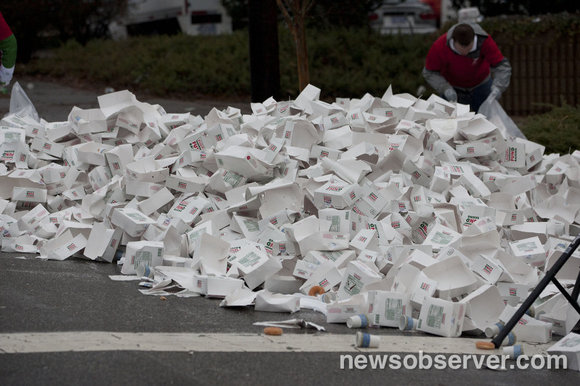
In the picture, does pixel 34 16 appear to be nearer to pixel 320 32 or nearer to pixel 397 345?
pixel 320 32

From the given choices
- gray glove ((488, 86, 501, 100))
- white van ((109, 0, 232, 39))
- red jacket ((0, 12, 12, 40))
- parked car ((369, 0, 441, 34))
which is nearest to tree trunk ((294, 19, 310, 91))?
gray glove ((488, 86, 501, 100))

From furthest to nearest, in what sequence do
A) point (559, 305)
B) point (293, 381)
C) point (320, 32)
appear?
point (320, 32), point (559, 305), point (293, 381)

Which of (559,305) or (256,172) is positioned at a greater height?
(256,172)

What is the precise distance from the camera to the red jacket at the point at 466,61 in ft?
29.3

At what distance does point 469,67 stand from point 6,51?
4.61 m

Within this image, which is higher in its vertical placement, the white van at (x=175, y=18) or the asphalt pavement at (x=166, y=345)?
the white van at (x=175, y=18)

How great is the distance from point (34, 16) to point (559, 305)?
15400 mm

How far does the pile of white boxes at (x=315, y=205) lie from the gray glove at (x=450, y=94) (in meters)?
0.98

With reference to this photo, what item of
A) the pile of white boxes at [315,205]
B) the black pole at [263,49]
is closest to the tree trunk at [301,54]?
the black pole at [263,49]

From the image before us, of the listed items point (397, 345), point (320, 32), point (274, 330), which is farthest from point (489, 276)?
point (320, 32)

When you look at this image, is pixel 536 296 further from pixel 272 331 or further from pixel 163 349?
pixel 163 349

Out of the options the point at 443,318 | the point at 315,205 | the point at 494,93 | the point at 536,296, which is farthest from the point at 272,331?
the point at 494,93

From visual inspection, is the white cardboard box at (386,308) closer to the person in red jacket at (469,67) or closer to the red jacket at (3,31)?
the person in red jacket at (469,67)

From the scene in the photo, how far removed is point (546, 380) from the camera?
4.16 meters
